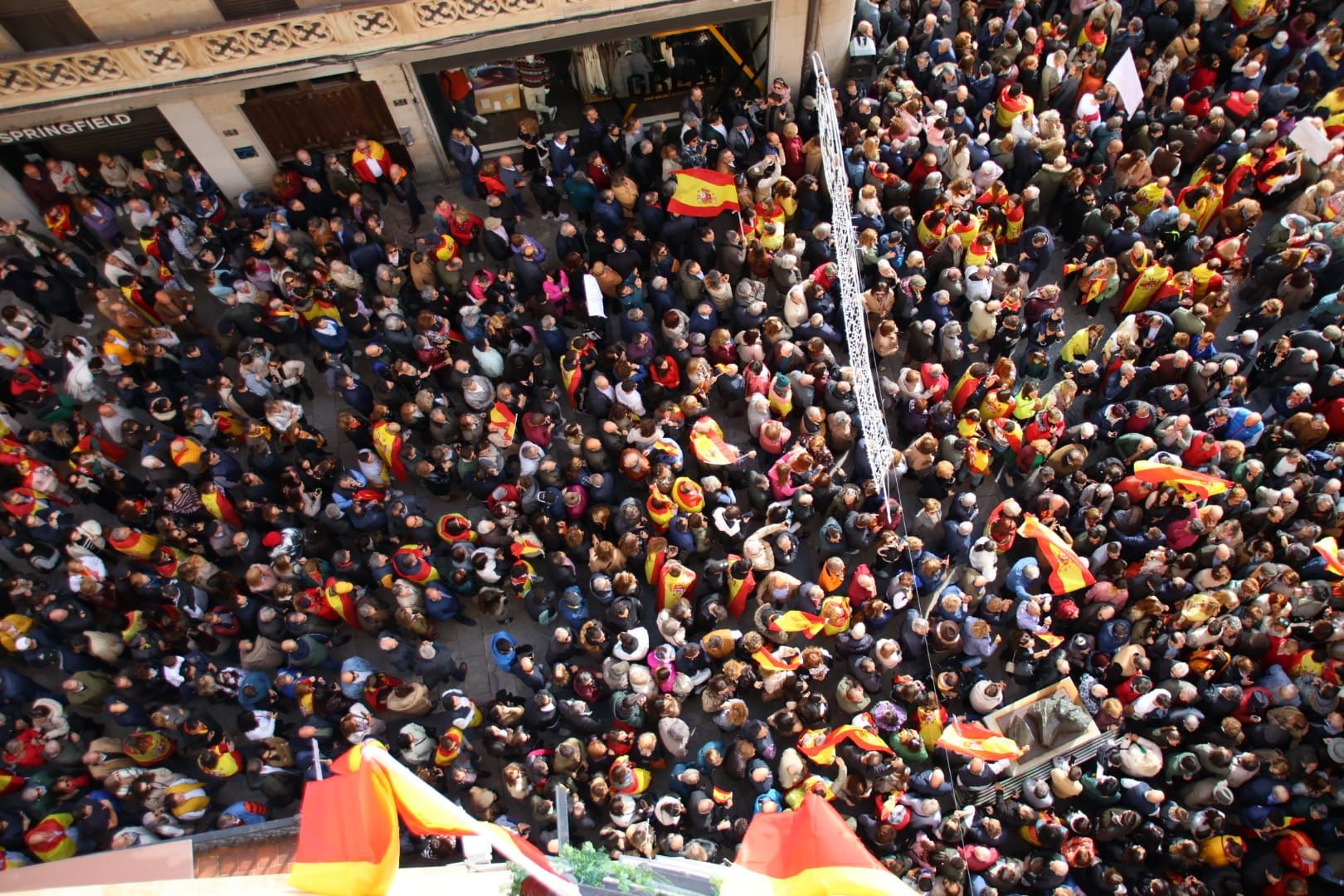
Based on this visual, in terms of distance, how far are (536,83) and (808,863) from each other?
602 inches

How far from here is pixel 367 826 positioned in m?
8.08

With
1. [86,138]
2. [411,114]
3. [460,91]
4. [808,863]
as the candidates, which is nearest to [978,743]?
[808,863]

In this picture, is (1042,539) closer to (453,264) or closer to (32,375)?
(453,264)

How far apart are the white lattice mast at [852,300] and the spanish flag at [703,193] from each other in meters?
1.54

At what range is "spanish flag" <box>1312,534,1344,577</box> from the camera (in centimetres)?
1221

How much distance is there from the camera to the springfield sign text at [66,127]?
15695 millimetres

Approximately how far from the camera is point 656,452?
44.0 feet

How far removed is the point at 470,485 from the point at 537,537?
1304mm

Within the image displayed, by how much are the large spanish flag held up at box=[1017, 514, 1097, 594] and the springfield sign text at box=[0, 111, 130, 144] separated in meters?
15.4

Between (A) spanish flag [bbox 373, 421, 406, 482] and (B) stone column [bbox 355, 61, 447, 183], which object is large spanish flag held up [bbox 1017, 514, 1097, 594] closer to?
(A) spanish flag [bbox 373, 421, 406, 482]

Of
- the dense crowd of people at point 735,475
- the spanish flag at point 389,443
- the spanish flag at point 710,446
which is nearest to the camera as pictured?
the dense crowd of people at point 735,475

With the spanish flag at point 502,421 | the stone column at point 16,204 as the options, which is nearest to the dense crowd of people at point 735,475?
the spanish flag at point 502,421

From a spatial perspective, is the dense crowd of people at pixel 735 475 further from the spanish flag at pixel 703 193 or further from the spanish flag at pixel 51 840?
the spanish flag at pixel 703 193

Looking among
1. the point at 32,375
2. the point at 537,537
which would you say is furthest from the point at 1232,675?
the point at 32,375
